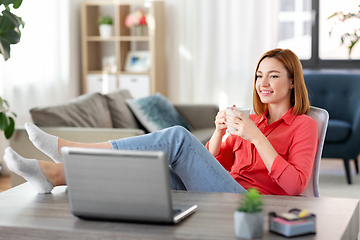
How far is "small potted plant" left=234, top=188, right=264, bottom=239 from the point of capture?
104cm

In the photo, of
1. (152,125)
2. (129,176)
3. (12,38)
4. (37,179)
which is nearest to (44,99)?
(152,125)

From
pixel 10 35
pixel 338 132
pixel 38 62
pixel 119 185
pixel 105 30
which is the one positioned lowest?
→ pixel 338 132

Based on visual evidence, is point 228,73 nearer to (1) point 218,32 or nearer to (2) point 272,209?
(1) point 218,32

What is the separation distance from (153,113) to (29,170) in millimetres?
2118

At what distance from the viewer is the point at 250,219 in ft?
3.42

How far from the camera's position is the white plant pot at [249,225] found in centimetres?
104

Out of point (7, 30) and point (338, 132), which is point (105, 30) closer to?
point (338, 132)

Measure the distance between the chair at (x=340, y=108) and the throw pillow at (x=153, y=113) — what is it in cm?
116

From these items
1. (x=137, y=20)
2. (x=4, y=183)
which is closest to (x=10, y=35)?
(x=4, y=183)

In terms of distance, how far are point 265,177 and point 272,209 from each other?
49 centimetres

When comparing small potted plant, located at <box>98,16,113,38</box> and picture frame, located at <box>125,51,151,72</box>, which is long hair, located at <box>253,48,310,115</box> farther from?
small potted plant, located at <box>98,16,113,38</box>

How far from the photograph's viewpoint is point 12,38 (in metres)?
2.17

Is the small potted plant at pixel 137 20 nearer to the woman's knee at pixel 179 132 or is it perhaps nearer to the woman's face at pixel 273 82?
the woman's face at pixel 273 82

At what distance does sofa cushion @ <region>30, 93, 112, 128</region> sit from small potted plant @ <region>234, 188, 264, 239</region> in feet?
6.75
